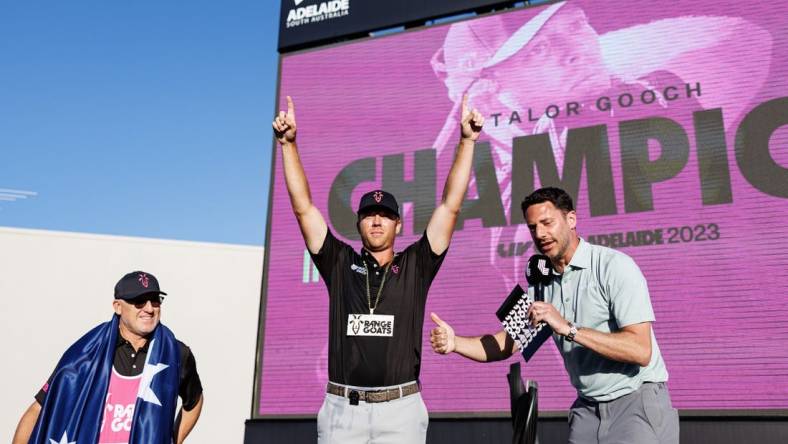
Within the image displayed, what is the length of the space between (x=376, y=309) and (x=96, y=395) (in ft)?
6.02

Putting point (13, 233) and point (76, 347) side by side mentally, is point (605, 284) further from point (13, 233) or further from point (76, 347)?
point (13, 233)

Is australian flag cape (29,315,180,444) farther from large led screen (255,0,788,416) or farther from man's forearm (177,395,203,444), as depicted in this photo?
large led screen (255,0,788,416)

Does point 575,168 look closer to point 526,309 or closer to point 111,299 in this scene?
point 526,309

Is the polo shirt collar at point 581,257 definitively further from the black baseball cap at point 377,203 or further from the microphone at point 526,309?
the black baseball cap at point 377,203

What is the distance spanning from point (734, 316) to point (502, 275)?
2427mm

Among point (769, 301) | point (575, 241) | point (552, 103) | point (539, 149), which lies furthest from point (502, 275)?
point (575, 241)

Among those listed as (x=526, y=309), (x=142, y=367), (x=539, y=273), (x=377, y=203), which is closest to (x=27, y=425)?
(x=142, y=367)

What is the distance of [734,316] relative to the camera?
711 cm

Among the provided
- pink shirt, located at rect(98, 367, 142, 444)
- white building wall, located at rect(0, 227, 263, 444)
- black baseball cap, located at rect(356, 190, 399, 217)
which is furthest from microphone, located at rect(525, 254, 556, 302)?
white building wall, located at rect(0, 227, 263, 444)

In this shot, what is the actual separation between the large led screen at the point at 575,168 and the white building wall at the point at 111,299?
488cm

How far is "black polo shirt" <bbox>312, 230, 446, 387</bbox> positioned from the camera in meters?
3.47

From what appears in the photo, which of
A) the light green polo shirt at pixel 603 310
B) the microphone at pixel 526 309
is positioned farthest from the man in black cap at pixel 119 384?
the light green polo shirt at pixel 603 310

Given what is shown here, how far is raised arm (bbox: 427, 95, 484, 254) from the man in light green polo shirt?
36 cm

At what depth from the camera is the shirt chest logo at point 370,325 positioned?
3520 mm
